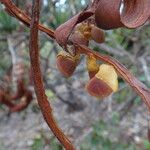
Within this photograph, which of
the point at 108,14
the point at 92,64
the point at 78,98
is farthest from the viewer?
the point at 78,98

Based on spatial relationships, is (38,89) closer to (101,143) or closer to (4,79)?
(101,143)

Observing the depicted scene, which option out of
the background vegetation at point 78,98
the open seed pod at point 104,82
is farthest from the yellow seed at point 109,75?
the background vegetation at point 78,98

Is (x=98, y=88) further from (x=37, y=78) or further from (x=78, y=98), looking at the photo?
(x=78, y=98)

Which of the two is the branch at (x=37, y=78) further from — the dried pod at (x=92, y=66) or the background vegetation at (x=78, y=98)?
the background vegetation at (x=78, y=98)

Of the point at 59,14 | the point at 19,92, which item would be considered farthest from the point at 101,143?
the point at 19,92

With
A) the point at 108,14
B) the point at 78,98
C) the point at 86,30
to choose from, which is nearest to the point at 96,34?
the point at 86,30

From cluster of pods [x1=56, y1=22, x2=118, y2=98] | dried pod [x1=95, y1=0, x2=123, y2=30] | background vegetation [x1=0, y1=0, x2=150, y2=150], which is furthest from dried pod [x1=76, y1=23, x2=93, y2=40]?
background vegetation [x1=0, y1=0, x2=150, y2=150]

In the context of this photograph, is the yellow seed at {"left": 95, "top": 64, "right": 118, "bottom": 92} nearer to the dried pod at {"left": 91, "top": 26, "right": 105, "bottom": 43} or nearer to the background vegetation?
the dried pod at {"left": 91, "top": 26, "right": 105, "bottom": 43}
